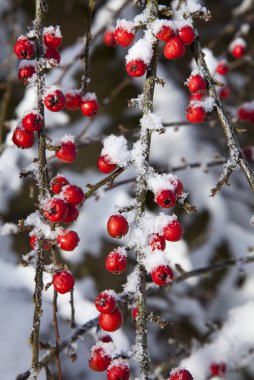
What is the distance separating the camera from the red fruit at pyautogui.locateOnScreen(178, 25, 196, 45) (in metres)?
1.21

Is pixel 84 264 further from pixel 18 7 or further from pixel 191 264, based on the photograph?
pixel 18 7

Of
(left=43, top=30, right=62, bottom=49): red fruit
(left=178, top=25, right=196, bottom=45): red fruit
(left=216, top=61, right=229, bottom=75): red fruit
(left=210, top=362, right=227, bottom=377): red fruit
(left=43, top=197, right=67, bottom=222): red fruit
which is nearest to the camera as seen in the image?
(left=43, top=197, right=67, bottom=222): red fruit

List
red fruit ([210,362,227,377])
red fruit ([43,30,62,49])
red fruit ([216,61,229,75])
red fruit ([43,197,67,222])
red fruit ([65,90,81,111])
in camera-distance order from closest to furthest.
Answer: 1. red fruit ([43,197,67,222])
2. red fruit ([43,30,62,49])
3. red fruit ([65,90,81,111])
4. red fruit ([210,362,227,377])
5. red fruit ([216,61,229,75])

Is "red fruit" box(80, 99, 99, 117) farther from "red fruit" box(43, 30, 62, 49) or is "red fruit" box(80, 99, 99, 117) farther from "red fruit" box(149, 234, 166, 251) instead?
"red fruit" box(149, 234, 166, 251)

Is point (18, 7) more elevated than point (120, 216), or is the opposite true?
point (18, 7)

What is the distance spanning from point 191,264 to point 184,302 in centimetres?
24

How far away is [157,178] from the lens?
44.4 inches

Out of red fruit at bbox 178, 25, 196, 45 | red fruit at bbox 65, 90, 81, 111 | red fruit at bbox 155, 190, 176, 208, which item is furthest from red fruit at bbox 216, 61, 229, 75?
red fruit at bbox 155, 190, 176, 208

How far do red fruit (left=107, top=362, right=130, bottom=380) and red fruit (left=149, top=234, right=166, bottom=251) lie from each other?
294 mm

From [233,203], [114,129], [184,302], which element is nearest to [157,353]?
[184,302]

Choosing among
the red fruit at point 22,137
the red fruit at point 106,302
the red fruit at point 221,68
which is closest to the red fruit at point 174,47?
the red fruit at point 22,137

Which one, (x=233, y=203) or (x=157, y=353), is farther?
(x=233, y=203)

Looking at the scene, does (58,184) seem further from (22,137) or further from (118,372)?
(118,372)

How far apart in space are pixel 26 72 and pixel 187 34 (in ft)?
1.41
